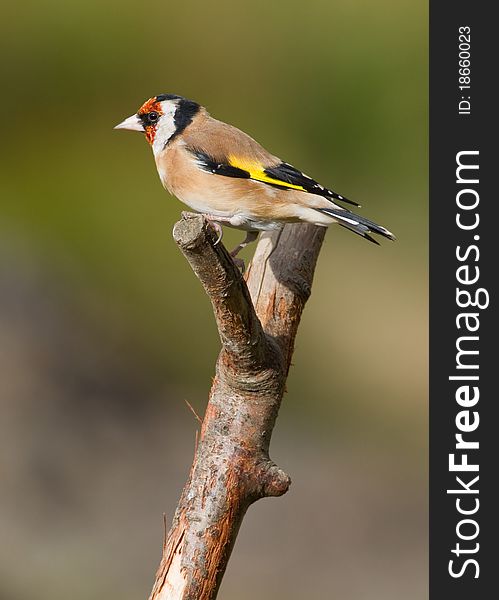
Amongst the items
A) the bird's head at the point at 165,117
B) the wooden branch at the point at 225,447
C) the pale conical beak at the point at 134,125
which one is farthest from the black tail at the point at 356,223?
the pale conical beak at the point at 134,125

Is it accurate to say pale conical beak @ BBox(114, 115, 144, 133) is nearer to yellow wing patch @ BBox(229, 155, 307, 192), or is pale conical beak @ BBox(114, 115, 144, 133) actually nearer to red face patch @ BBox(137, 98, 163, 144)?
red face patch @ BBox(137, 98, 163, 144)

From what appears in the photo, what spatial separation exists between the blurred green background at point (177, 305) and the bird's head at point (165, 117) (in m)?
2.24

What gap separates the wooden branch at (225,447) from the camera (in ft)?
7.40

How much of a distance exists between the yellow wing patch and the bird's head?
223 mm

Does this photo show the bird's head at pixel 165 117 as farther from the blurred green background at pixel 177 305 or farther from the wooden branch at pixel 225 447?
the blurred green background at pixel 177 305

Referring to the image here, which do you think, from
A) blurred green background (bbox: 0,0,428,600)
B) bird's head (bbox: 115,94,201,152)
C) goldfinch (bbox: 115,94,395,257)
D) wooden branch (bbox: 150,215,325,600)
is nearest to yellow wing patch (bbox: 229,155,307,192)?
goldfinch (bbox: 115,94,395,257)

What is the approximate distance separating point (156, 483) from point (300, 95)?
9.76ft

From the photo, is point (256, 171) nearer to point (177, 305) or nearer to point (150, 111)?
point (150, 111)

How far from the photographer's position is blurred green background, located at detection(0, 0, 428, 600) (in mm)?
4586

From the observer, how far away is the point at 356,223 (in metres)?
2.44

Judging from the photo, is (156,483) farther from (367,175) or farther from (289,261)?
(367,175)

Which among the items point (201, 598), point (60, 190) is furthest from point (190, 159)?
point (60, 190)

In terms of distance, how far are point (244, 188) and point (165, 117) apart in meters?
0.40

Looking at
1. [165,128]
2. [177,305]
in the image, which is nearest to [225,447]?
[165,128]
